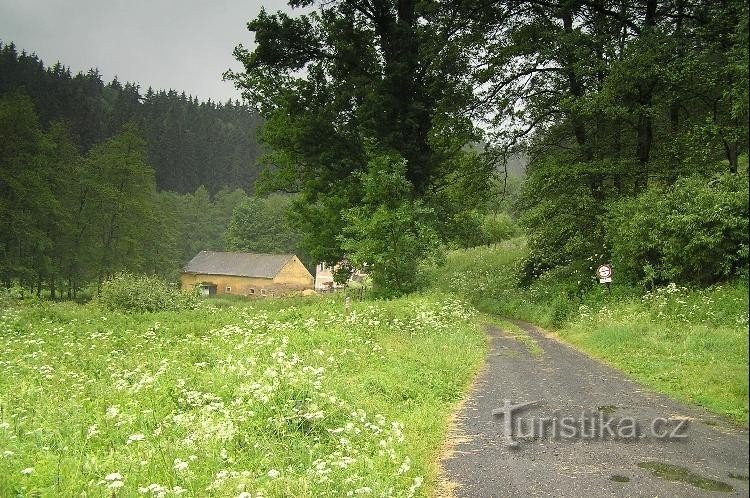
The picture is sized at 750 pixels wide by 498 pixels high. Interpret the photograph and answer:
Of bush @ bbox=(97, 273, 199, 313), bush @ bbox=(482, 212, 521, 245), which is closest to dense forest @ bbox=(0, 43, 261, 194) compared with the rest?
bush @ bbox=(482, 212, 521, 245)

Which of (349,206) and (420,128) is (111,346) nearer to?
(349,206)

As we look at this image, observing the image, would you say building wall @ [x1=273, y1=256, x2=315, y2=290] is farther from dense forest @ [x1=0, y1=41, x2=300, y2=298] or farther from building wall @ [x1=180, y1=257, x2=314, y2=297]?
dense forest @ [x1=0, y1=41, x2=300, y2=298]

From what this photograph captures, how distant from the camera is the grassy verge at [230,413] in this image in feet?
18.2

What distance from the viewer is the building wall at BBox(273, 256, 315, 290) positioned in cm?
7450

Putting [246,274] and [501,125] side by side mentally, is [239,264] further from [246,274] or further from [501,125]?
[501,125]

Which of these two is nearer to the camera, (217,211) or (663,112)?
(663,112)

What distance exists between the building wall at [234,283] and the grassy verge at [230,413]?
58.9 m

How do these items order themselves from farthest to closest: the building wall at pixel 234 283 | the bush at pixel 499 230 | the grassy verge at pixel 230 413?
the building wall at pixel 234 283 < the bush at pixel 499 230 < the grassy verge at pixel 230 413

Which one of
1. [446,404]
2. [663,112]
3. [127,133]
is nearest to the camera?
[446,404]

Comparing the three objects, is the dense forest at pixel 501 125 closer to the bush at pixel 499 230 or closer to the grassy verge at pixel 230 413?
the grassy verge at pixel 230 413

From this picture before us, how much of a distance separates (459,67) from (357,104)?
5322 mm

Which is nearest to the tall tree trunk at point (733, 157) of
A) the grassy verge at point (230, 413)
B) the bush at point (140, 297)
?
the grassy verge at point (230, 413)

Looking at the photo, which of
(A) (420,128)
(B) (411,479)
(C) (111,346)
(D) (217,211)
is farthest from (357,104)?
(D) (217,211)

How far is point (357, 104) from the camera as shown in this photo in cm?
2655
